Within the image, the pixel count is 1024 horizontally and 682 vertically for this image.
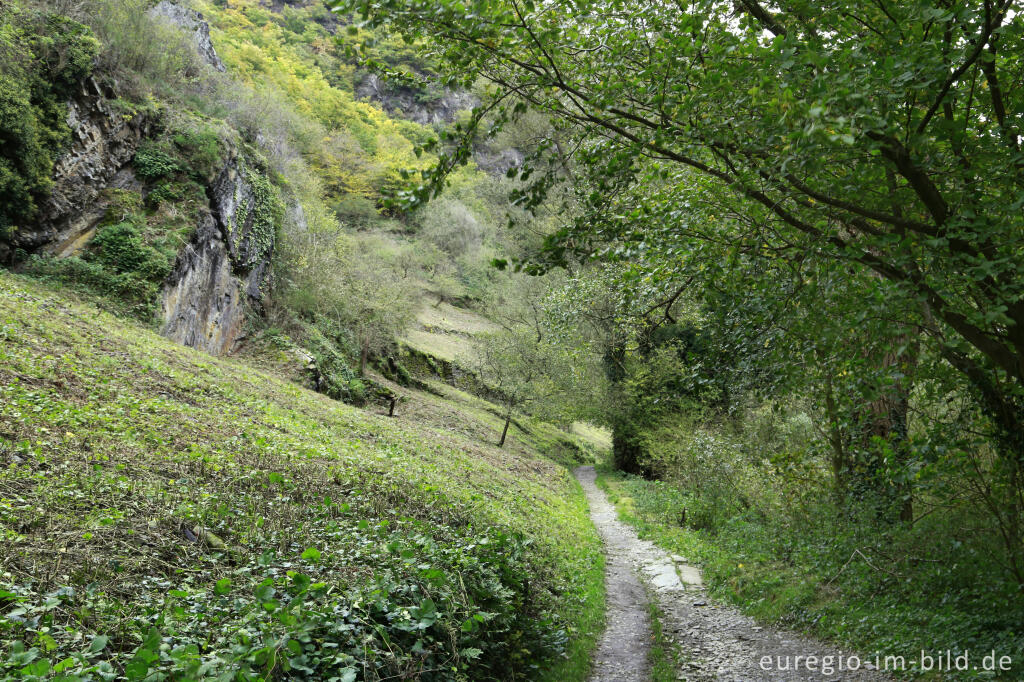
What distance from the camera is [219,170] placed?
18703mm

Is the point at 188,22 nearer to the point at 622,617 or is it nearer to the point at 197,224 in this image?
the point at 197,224

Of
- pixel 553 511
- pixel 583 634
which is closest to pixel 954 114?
pixel 583 634

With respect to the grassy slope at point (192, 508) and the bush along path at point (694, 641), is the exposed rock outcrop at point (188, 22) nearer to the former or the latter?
the grassy slope at point (192, 508)

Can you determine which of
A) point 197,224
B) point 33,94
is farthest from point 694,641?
point 33,94

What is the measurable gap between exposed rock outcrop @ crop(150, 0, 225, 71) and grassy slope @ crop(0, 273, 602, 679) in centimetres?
1370

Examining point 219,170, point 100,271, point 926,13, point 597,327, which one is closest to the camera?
point 926,13

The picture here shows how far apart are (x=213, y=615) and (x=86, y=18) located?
1993 cm

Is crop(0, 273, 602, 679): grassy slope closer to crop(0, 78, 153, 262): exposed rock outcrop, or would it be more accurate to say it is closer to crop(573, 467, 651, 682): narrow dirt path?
crop(573, 467, 651, 682): narrow dirt path

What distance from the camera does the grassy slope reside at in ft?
13.2

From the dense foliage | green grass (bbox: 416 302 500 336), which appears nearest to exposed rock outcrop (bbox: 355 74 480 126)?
green grass (bbox: 416 302 500 336)

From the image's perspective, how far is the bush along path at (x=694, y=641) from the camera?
673 cm

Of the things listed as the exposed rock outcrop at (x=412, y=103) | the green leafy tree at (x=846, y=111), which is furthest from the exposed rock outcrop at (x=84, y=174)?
the exposed rock outcrop at (x=412, y=103)

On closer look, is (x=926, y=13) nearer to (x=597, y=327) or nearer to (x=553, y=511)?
(x=553, y=511)

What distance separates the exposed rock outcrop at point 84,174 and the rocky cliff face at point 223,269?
7.53 ft
